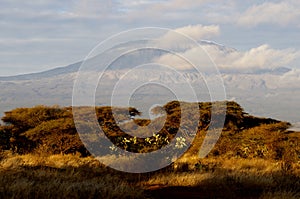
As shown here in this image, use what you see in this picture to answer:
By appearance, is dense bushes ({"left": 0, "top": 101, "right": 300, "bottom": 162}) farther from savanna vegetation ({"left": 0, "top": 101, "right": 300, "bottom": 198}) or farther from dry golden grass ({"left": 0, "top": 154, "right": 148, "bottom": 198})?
dry golden grass ({"left": 0, "top": 154, "right": 148, "bottom": 198})

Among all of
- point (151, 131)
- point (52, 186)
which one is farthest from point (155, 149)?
point (52, 186)

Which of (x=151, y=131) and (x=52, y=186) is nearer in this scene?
(x=52, y=186)

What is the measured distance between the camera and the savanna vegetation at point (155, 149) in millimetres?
11148

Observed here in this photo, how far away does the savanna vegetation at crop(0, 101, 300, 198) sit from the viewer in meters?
11.1

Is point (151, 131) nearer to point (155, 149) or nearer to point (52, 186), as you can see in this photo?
point (155, 149)

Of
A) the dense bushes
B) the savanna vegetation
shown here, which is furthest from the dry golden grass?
the dense bushes

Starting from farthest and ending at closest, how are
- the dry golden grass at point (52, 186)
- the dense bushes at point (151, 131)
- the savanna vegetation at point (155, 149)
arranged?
1. the dense bushes at point (151, 131)
2. the savanna vegetation at point (155, 149)
3. the dry golden grass at point (52, 186)

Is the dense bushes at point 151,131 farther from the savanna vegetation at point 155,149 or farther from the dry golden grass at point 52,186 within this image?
the dry golden grass at point 52,186

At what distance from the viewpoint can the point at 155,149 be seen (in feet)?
65.5

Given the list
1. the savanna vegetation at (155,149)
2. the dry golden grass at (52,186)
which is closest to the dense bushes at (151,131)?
the savanna vegetation at (155,149)

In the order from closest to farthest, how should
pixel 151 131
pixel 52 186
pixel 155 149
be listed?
pixel 52 186, pixel 155 149, pixel 151 131

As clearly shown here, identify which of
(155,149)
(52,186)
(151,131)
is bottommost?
(155,149)

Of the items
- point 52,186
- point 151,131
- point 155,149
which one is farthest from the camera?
point 151,131

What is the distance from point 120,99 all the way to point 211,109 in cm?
394
